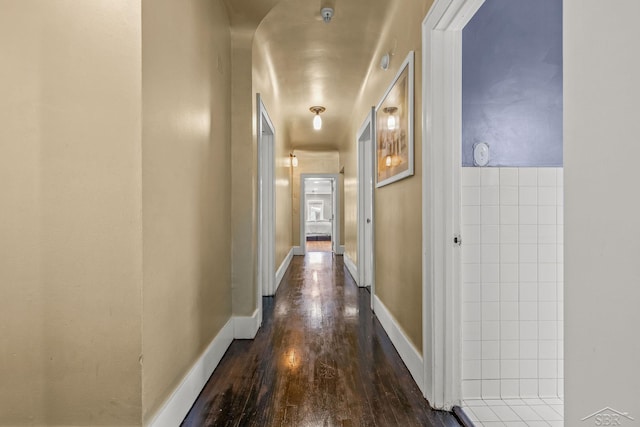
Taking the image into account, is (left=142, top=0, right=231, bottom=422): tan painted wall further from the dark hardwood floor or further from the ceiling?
the ceiling

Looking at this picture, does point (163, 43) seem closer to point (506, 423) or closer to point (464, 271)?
point (464, 271)

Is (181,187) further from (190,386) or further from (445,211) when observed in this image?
(445,211)

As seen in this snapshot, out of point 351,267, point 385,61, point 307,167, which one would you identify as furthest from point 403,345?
point 307,167

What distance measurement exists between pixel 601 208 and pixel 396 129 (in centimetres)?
190

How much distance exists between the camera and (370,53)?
326 cm

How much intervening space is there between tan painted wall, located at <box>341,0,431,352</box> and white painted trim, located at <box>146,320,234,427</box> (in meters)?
1.21

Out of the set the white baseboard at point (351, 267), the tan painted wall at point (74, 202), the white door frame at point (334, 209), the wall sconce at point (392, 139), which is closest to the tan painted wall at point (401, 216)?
the wall sconce at point (392, 139)

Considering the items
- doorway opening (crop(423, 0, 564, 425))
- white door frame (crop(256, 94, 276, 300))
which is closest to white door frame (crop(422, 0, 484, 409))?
doorway opening (crop(423, 0, 564, 425))

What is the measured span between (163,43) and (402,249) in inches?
71.5

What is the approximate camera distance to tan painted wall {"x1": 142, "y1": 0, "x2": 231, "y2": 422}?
131cm

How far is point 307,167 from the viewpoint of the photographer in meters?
8.21

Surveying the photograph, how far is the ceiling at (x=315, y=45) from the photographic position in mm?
2486

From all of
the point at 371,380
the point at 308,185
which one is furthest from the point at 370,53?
the point at 308,185

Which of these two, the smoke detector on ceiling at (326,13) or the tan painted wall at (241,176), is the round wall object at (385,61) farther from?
the tan painted wall at (241,176)
